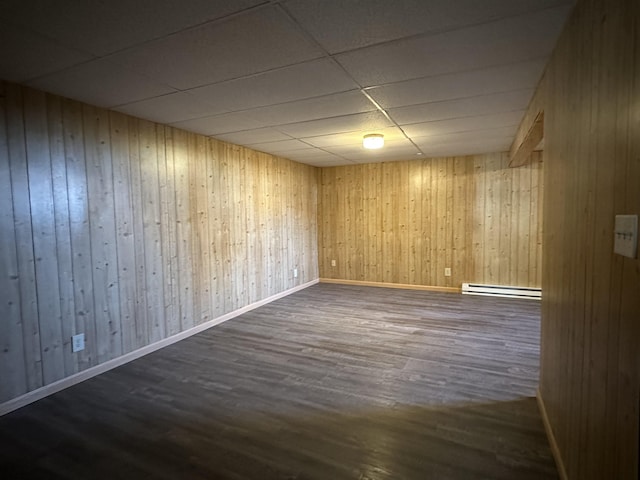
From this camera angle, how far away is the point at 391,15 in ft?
5.33

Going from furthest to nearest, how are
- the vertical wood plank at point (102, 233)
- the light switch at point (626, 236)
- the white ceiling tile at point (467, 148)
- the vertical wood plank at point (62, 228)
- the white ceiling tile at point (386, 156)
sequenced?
the white ceiling tile at point (386, 156) → the white ceiling tile at point (467, 148) → the vertical wood plank at point (102, 233) → the vertical wood plank at point (62, 228) → the light switch at point (626, 236)

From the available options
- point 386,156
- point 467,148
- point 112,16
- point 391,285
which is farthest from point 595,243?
point 391,285

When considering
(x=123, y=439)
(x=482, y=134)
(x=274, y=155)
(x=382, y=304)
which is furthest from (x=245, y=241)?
(x=482, y=134)

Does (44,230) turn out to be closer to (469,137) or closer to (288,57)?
(288,57)

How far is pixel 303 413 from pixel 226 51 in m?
2.32

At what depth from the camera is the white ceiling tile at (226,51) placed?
1.69 metres

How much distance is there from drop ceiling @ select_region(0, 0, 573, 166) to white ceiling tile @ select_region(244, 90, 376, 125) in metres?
0.02

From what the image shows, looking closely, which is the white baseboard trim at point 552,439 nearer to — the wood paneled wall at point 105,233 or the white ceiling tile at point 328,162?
the wood paneled wall at point 105,233

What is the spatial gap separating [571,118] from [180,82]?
2349mm

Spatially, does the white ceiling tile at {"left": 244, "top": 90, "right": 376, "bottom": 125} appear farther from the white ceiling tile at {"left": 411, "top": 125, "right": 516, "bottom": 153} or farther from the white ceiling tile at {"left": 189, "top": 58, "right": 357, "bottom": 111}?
the white ceiling tile at {"left": 411, "top": 125, "right": 516, "bottom": 153}

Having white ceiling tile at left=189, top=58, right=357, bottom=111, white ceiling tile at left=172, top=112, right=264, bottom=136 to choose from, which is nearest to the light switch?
white ceiling tile at left=189, top=58, right=357, bottom=111

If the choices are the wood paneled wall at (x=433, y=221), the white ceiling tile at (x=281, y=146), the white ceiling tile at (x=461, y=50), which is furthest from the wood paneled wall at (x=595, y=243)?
the wood paneled wall at (x=433, y=221)

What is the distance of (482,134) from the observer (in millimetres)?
4082

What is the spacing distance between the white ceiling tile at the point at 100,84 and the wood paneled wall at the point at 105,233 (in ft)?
0.65
